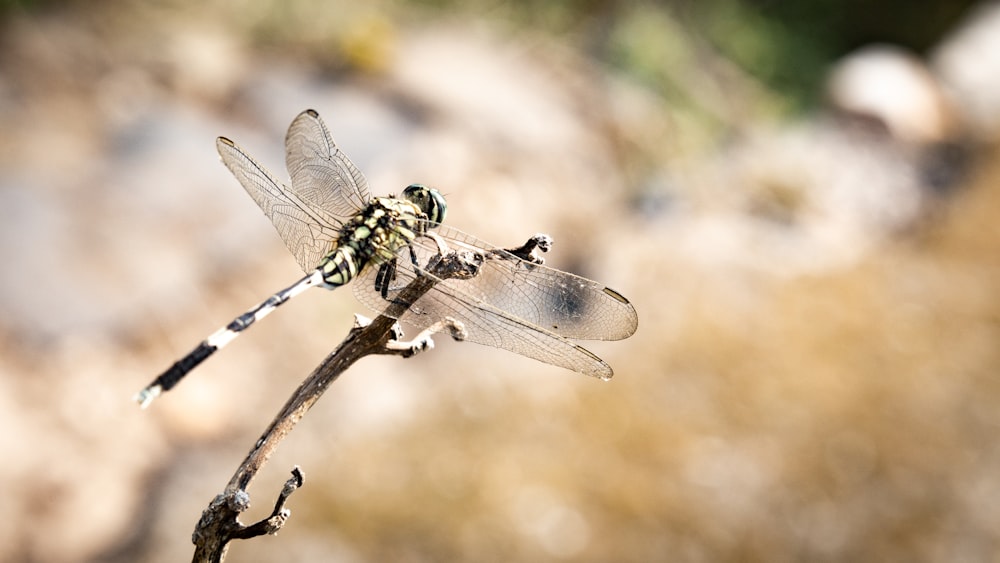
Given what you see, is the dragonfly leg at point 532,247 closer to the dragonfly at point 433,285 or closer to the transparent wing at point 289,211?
the dragonfly at point 433,285

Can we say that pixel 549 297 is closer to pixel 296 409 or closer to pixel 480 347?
pixel 296 409

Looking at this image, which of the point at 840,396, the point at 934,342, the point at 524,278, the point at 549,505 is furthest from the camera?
the point at 934,342

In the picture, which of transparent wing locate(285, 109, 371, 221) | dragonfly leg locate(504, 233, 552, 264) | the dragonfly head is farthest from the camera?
transparent wing locate(285, 109, 371, 221)

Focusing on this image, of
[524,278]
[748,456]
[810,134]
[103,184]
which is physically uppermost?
[810,134]

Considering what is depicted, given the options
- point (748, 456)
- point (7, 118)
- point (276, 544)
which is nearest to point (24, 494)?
point (276, 544)

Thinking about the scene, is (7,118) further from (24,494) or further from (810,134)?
(810,134)

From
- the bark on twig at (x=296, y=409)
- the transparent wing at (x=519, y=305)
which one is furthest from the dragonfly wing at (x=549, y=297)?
the bark on twig at (x=296, y=409)

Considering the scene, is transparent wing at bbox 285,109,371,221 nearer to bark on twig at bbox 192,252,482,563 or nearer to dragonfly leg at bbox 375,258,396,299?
dragonfly leg at bbox 375,258,396,299

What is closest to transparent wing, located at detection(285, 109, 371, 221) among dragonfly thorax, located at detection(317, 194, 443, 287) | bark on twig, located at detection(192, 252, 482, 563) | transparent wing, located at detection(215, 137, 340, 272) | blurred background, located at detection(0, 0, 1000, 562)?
transparent wing, located at detection(215, 137, 340, 272)

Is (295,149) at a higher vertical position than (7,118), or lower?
lower
